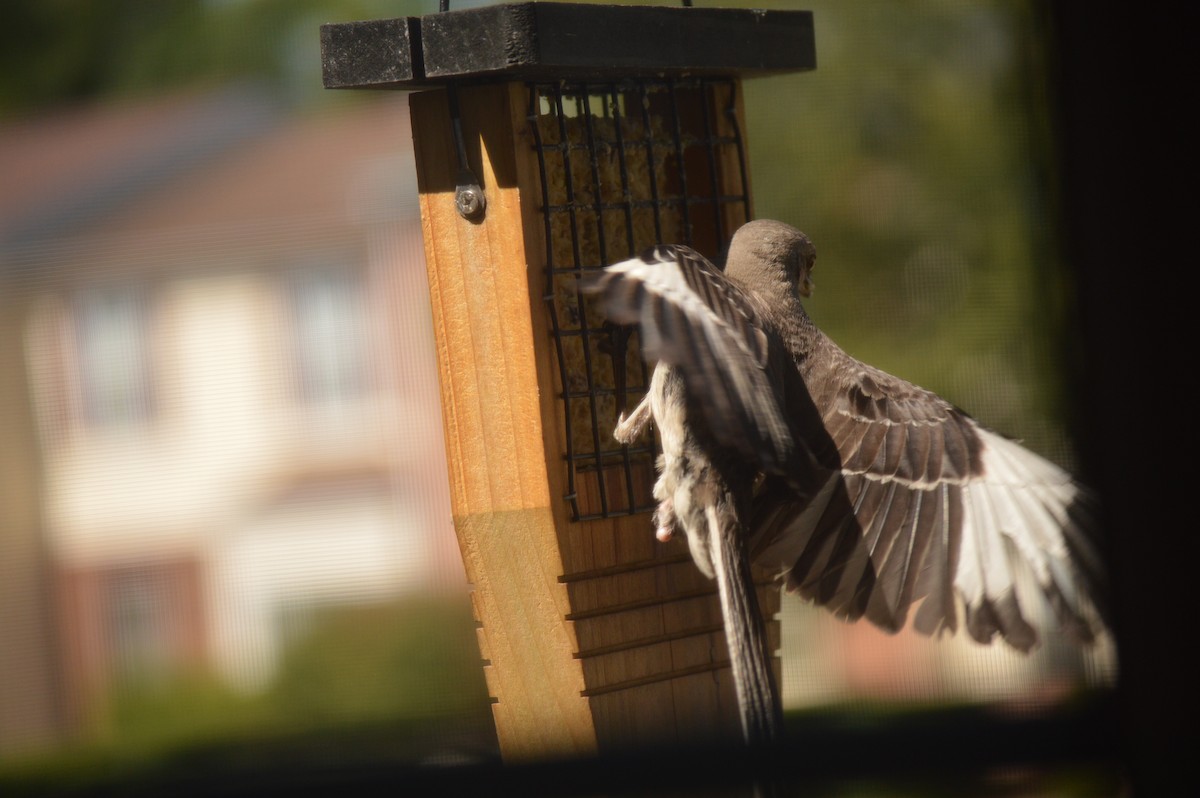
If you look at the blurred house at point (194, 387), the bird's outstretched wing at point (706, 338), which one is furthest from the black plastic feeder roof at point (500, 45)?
the blurred house at point (194, 387)

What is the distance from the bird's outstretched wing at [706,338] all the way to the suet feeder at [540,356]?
0.14 meters

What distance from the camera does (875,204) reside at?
3.38m

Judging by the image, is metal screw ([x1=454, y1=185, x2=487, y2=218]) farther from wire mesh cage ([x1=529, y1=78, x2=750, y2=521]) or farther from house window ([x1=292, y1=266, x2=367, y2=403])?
house window ([x1=292, y1=266, x2=367, y2=403])

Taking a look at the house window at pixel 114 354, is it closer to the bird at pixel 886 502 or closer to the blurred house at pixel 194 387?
the blurred house at pixel 194 387

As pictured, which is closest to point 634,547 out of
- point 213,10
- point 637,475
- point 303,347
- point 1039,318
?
point 637,475

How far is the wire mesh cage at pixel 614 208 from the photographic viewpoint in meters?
1.49

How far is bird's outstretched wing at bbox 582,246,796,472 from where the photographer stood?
126cm

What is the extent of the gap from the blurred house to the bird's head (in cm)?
404

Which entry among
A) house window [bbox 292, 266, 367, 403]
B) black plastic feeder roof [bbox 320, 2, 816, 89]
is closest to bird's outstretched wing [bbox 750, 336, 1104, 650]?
black plastic feeder roof [bbox 320, 2, 816, 89]

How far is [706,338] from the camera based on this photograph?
1.31 metres

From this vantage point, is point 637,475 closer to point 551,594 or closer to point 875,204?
point 551,594

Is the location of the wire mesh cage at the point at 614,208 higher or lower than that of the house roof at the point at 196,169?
lower

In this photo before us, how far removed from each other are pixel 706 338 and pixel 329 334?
5479 millimetres

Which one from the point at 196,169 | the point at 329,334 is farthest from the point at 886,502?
the point at 196,169
